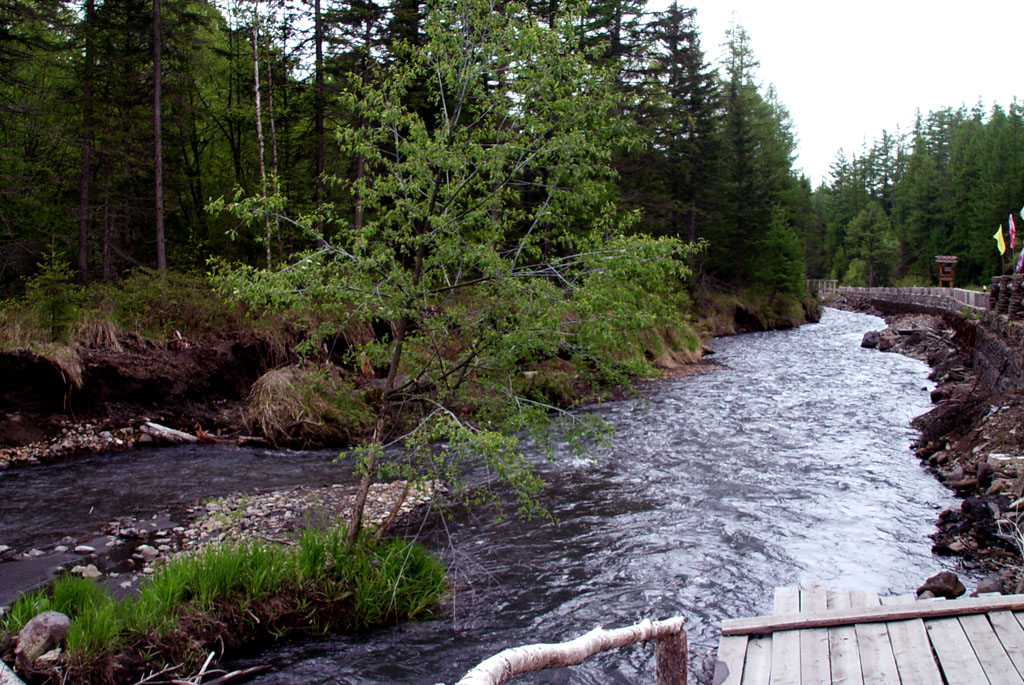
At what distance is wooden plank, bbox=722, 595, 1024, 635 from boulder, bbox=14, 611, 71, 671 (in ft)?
17.0

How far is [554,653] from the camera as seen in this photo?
4.03 meters

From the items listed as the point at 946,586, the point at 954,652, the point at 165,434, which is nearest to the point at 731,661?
the point at 954,652

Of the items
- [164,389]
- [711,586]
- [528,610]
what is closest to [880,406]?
[711,586]

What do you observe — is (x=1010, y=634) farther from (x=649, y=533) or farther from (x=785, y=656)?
(x=649, y=533)

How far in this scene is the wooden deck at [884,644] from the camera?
488 cm

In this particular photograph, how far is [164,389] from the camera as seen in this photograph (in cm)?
1559

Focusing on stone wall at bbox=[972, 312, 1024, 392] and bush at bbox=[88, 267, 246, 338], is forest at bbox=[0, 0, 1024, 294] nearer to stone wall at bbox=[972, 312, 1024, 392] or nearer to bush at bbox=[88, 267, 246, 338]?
bush at bbox=[88, 267, 246, 338]

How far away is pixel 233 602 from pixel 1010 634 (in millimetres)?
6227

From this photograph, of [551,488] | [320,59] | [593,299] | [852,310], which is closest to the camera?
[593,299]

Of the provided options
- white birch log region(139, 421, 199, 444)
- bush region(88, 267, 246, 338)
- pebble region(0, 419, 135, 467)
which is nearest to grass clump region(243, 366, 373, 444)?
white birch log region(139, 421, 199, 444)

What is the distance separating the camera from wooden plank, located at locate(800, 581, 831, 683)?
5.06 m

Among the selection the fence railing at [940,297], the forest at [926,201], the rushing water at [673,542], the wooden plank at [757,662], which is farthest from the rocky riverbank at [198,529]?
the forest at [926,201]

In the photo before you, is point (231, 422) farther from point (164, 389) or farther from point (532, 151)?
point (532, 151)

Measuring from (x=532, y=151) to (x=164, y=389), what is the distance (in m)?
10.9
